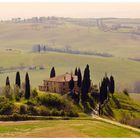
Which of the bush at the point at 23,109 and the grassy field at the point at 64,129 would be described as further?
the bush at the point at 23,109

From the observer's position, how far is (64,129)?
Result: 69125 mm

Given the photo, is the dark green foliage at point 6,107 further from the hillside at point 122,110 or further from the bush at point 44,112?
the hillside at point 122,110

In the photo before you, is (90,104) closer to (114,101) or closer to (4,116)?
(114,101)

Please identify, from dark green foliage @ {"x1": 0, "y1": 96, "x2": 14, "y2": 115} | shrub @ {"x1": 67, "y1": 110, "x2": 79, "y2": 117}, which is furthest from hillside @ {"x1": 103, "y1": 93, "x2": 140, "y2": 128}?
dark green foliage @ {"x1": 0, "y1": 96, "x2": 14, "y2": 115}

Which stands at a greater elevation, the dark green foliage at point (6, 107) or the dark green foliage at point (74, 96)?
the dark green foliage at point (74, 96)

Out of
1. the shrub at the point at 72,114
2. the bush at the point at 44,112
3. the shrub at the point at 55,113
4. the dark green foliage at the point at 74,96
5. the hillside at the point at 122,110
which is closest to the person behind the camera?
the bush at the point at 44,112

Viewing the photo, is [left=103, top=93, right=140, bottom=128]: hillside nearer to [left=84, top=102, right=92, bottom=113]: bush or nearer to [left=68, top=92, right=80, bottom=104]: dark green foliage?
[left=84, top=102, right=92, bottom=113]: bush

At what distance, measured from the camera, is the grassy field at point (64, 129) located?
65.7 m

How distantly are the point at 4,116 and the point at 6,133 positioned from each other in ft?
43.3

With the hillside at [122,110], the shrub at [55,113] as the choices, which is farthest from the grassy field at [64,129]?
the hillside at [122,110]

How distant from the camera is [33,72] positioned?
184 m

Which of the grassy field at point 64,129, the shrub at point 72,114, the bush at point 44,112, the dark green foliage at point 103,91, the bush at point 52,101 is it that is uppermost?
the dark green foliage at point 103,91

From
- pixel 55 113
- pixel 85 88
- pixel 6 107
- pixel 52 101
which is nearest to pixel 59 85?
pixel 85 88

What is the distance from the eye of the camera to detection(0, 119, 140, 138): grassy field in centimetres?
6566
